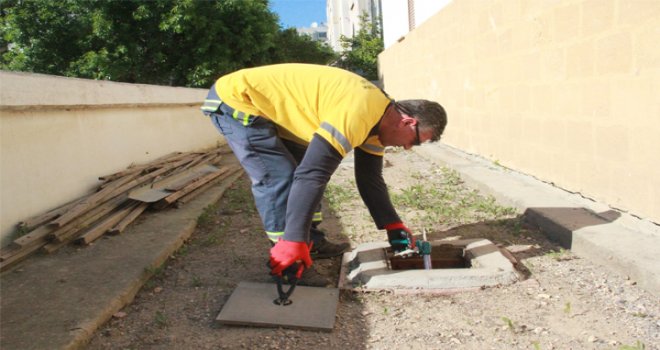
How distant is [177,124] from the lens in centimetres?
767

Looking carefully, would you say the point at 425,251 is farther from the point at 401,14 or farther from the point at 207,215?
the point at 401,14

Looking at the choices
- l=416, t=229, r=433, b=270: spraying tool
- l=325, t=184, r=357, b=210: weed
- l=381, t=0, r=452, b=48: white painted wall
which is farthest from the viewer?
l=381, t=0, r=452, b=48: white painted wall

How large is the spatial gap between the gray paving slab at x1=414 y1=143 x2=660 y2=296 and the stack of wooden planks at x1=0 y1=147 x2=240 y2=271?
3005mm

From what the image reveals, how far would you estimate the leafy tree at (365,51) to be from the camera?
76.9 ft

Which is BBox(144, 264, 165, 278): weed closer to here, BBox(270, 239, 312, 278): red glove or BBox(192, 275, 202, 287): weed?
BBox(192, 275, 202, 287): weed

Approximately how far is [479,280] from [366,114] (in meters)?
1.17

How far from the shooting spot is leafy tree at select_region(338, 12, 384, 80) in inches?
923

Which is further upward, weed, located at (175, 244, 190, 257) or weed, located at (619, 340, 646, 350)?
weed, located at (175, 244, 190, 257)

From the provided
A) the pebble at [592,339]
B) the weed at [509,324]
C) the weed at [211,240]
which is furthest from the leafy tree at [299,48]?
the pebble at [592,339]

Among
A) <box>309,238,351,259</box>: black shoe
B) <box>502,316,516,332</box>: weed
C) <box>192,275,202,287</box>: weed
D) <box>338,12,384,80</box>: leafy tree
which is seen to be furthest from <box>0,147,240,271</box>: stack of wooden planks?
<box>338,12,384,80</box>: leafy tree

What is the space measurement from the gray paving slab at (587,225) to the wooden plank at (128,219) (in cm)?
310

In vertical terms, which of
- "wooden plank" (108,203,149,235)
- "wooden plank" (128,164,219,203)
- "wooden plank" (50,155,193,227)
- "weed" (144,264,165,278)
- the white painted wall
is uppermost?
the white painted wall

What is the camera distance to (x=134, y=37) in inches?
541

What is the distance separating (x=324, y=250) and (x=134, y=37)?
1248 centimetres
